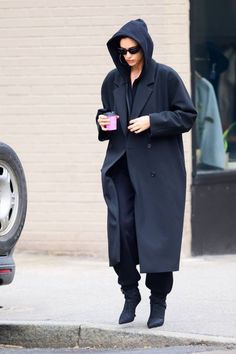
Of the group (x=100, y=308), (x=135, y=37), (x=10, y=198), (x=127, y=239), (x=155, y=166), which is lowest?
(x=100, y=308)

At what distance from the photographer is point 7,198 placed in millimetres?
7594

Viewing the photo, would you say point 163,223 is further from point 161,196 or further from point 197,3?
point 197,3

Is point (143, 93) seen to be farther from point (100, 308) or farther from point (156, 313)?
point (100, 308)

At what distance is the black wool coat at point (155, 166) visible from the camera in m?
7.19

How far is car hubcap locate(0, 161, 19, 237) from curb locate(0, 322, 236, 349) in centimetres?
74

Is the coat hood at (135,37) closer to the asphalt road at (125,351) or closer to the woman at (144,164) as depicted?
the woman at (144,164)

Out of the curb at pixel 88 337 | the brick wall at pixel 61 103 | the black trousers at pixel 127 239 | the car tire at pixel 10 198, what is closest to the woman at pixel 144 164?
the black trousers at pixel 127 239

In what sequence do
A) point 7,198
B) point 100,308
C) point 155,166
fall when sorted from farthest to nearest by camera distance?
point 100,308
point 7,198
point 155,166

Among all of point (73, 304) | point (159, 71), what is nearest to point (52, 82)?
point (73, 304)

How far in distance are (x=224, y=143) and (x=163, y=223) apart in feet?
13.9

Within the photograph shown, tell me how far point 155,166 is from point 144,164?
7cm

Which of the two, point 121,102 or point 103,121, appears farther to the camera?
point 121,102

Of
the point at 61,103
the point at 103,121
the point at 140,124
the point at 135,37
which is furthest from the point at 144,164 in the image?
the point at 61,103

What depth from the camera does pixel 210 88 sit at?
440 inches
